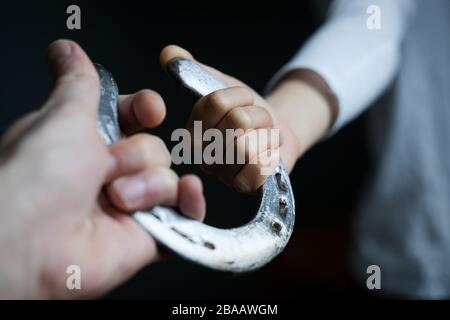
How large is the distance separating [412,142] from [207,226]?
2.13 ft

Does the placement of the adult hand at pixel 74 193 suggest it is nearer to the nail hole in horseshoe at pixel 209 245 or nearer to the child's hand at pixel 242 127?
the nail hole in horseshoe at pixel 209 245

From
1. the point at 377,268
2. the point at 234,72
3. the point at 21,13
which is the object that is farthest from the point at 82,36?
the point at 377,268

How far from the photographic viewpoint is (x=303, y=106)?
0.93 meters

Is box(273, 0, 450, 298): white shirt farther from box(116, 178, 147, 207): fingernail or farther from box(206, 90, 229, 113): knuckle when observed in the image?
box(116, 178, 147, 207): fingernail

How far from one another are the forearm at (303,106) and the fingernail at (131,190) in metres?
0.39

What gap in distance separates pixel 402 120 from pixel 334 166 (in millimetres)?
533

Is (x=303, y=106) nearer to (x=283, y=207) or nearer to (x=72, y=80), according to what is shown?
(x=283, y=207)

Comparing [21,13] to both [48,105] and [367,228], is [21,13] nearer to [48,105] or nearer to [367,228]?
[48,105]

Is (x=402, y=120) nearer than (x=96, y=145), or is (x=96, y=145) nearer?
(x=96, y=145)

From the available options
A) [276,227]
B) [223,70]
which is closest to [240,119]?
[276,227]

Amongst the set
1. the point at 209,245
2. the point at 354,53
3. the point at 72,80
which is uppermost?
the point at 354,53

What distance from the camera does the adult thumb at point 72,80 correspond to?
1.69 feet

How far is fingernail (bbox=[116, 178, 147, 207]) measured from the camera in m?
0.51

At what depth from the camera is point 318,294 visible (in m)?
1.45
